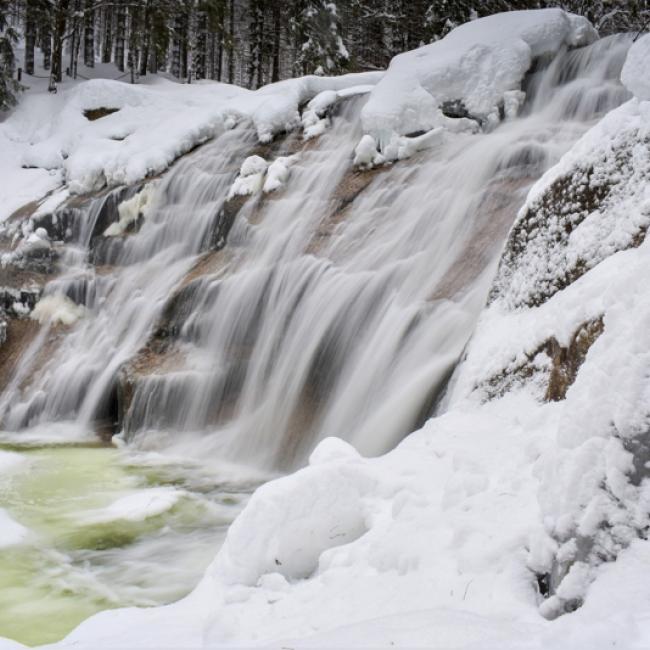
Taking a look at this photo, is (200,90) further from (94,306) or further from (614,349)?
(614,349)

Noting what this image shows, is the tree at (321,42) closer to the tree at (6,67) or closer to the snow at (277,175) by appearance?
the tree at (6,67)

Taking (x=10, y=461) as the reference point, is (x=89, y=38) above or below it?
above

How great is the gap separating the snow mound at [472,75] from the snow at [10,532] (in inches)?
236

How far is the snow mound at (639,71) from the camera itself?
3.85 metres

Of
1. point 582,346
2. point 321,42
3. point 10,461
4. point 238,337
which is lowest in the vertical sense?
point 10,461

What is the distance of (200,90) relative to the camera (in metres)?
15.8

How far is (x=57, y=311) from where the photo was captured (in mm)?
9594

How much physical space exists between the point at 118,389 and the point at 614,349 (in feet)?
22.6

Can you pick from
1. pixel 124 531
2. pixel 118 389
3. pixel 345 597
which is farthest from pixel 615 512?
pixel 118 389

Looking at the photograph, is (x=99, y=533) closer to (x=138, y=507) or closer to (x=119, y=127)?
(x=138, y=507)

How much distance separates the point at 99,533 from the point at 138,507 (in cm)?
42

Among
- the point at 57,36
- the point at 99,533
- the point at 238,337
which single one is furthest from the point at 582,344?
the point at 57,36

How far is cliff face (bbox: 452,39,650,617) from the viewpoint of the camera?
1729 millimetres

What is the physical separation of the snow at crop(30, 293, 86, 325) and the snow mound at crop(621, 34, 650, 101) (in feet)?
25.5
